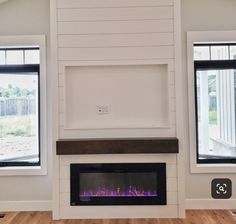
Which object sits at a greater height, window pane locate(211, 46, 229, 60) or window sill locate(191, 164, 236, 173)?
window pane locate(211, 46, 229, 60)

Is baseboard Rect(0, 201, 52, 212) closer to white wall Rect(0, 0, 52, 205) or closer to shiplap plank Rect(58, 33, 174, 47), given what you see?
white wall Rect(0, 0, 52, 205)

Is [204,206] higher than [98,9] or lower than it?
lower

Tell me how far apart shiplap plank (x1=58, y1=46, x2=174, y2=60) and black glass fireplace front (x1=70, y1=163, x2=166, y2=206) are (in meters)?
1.29

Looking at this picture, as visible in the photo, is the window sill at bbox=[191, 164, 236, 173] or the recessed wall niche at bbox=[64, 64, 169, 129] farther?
the window sill at bbox=[191, 164, 236, 173]

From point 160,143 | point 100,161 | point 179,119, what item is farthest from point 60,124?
point 179,119

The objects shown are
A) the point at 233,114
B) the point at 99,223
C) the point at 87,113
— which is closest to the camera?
the point at 99,223

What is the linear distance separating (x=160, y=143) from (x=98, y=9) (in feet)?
5.80

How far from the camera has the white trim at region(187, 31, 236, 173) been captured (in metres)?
3.45

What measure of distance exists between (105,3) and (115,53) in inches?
24.3

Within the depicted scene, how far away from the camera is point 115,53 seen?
Result: 3.26m

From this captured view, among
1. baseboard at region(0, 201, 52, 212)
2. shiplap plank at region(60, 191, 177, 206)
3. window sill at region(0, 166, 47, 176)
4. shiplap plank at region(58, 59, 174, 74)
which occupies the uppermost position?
shiplap plank at region(58, 59, 174, 74)

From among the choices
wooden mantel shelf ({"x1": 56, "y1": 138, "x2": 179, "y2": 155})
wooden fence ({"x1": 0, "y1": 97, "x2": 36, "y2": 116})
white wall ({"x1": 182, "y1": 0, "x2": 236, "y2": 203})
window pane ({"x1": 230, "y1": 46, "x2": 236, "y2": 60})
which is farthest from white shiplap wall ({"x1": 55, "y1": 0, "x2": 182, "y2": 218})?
window pane ({"x1": 230, "y1": 46, "x2": 236, "y2": 60})

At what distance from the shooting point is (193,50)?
351 centimetres

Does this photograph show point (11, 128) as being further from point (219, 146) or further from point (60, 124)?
point (219, 146)
